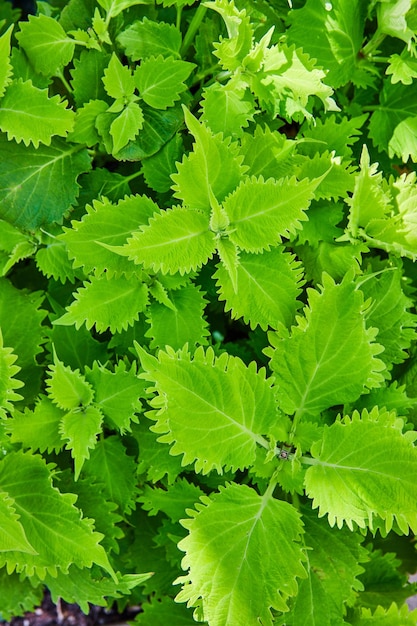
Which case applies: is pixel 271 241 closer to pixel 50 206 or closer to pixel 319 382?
pixel 319 382

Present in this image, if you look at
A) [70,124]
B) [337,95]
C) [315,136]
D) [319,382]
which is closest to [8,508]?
[319,382]

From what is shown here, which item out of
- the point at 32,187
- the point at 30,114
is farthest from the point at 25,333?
the point at 30,114

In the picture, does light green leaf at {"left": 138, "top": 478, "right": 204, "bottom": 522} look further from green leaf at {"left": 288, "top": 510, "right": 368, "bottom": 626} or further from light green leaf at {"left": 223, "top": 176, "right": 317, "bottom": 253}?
light green leaf at {"left": 223, "top": 176, "right": 317, "bottom": 253}

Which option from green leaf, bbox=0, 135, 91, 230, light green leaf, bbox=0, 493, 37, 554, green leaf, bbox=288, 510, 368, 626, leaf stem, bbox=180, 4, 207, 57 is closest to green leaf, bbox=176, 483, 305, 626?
green leaf, bbox=288, 510, 368, 626

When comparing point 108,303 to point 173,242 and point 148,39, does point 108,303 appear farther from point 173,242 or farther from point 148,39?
point 148,39

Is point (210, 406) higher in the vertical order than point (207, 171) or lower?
lower

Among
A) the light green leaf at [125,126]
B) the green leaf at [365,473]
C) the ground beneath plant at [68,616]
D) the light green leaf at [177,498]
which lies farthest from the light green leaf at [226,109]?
the ground beneath plant at [68,616]
